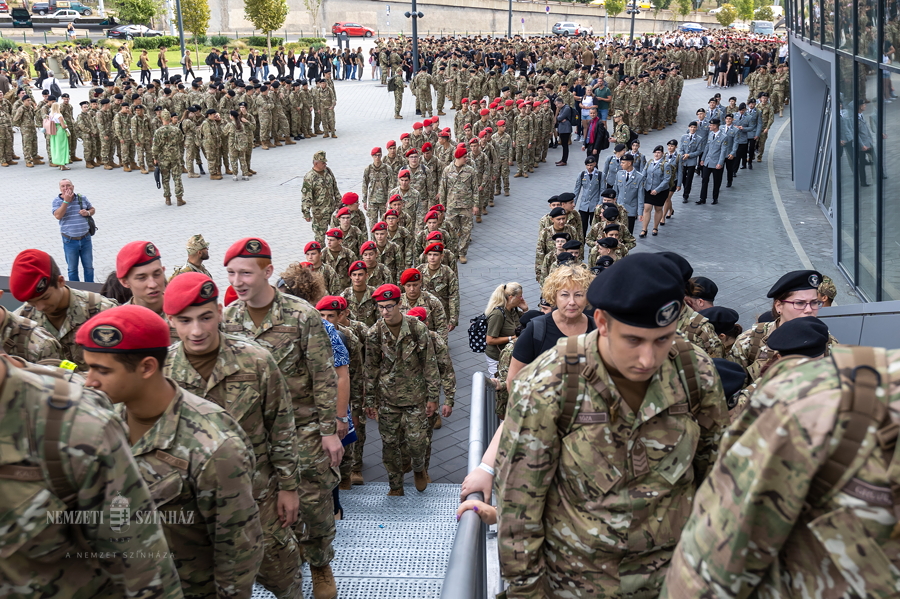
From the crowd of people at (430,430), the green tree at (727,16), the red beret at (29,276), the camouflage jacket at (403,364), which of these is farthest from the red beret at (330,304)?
the green tree at (727,16)

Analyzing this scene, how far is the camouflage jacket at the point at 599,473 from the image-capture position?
234 cm

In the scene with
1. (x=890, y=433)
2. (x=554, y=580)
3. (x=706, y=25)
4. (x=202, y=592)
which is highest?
(x=706, y=25)

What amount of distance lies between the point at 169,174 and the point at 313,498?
13139mm

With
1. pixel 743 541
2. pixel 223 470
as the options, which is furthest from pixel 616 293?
pixel 223 470

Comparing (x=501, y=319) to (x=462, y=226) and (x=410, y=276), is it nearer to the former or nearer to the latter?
(x=410, y=276)

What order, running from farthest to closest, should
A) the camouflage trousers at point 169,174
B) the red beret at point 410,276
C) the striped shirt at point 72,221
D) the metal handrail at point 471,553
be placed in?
the camouflage trousers at point 169,174 < the striped shirt at point 72,221 < the red beret at point 410,276 < the metal handrail at point 471,553

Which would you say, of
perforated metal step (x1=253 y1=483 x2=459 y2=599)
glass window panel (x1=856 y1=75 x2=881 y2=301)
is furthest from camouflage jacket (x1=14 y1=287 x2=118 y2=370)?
glass window panel (x1=856 y1=75 x2=881 y2=301)

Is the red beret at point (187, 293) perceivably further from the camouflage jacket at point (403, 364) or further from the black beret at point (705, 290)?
the black beret at point (705, 290)

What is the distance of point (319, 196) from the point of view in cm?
1238

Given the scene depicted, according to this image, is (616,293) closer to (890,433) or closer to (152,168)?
(890,433)

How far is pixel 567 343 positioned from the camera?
8.07ft

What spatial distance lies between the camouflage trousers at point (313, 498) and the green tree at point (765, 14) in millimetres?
87081

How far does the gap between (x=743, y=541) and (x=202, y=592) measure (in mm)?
2339

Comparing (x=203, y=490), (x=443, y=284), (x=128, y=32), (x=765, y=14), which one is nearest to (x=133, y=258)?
(x=203, y=490)
